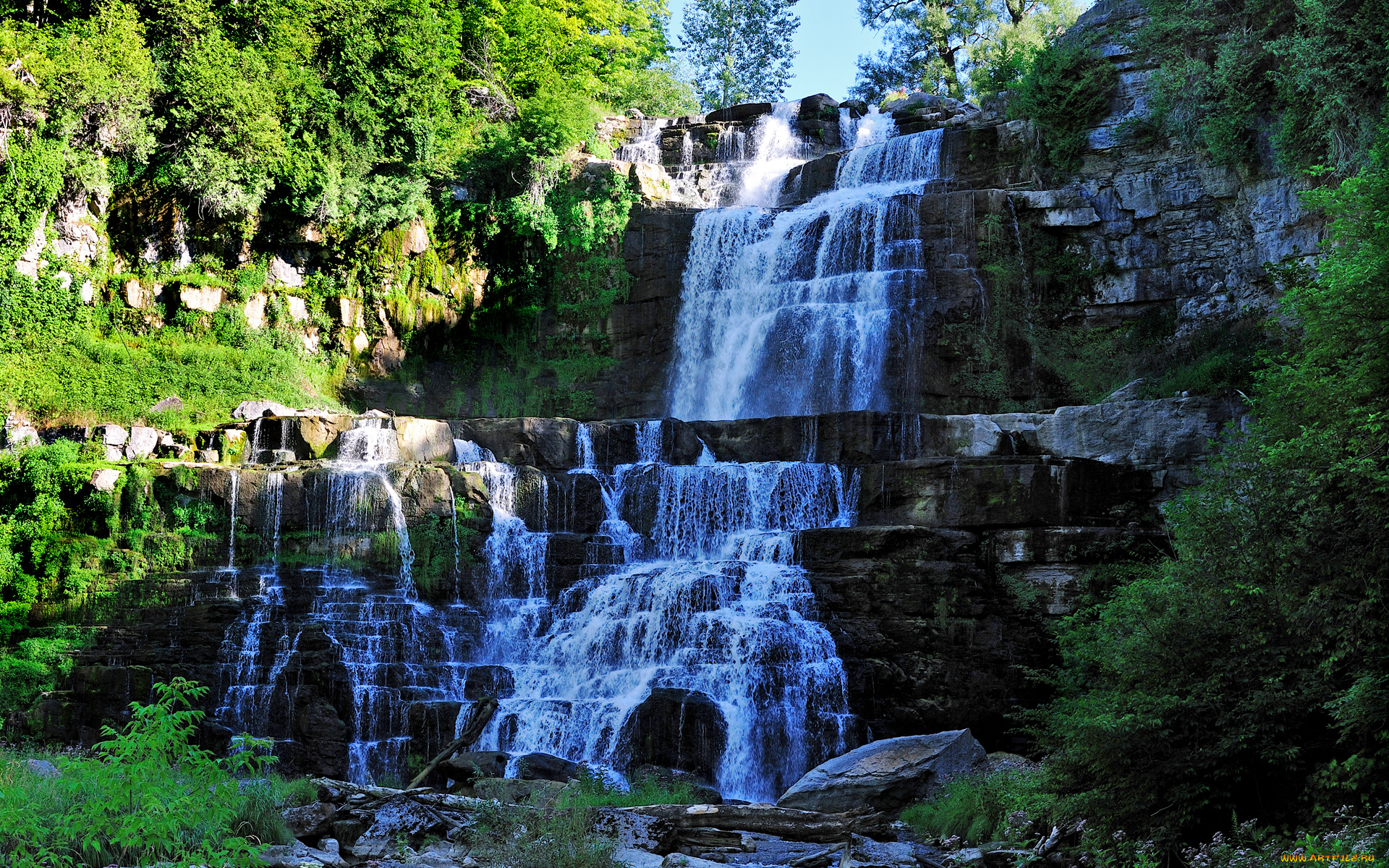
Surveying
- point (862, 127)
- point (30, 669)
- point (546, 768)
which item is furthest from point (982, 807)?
point (862, 127)

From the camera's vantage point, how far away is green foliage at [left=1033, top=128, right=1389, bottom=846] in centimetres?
778

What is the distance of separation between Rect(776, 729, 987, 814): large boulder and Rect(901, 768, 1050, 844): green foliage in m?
0.29

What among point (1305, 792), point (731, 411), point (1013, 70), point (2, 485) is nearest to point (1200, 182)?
point (1013, 70)

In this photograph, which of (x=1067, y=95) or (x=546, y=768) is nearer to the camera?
(x=546, y=768)

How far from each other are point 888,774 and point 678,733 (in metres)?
3.56

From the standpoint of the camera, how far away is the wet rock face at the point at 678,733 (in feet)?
47.1

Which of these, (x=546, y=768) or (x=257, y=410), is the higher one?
(x=257, y=410)

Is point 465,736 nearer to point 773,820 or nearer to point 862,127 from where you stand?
point 773,820

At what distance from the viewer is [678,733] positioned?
14.4 m

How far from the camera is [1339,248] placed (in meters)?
10.4

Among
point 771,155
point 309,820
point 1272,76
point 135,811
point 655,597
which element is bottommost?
A: point 309,820

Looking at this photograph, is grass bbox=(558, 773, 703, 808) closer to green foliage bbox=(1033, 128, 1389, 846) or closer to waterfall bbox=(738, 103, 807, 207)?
green foliage bbox=(1033, 128, 1389, 846)

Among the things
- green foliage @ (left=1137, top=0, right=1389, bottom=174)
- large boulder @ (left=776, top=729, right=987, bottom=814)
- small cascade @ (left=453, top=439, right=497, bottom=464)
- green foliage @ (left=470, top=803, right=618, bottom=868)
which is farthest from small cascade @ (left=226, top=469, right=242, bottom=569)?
green foliage @ (left=1137, top=0, right=1389, bottom=174)

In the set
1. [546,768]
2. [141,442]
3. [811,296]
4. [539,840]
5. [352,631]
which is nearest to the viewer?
[539,840]
